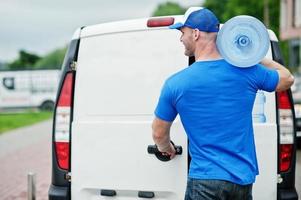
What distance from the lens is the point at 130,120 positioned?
152 inches

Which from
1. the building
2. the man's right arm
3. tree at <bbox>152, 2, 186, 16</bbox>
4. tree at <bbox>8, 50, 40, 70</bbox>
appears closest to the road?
the man's right arm

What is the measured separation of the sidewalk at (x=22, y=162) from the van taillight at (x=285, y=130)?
419 cm

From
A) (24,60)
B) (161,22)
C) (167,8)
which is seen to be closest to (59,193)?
(161,22)

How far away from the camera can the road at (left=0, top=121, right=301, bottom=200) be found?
309 inches

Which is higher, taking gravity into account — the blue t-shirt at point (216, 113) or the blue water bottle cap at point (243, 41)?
the blue water bottle cap at point (243, 41)

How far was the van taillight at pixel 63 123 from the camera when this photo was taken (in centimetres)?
408

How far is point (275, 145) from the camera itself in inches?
149

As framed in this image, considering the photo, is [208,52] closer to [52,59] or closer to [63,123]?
[63,123]

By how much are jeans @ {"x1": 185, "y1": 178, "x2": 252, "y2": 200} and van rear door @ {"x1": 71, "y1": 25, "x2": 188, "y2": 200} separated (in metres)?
0.95

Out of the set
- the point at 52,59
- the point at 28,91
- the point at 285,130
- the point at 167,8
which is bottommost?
the point at 28,91

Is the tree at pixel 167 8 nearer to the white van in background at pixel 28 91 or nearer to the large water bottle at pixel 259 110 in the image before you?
the white van in background at pixel 28 91

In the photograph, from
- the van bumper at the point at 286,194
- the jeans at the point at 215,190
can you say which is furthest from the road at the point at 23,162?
the jeans at the point at 215,190

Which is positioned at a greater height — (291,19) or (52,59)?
(291,19)

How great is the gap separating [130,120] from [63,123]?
61cm
